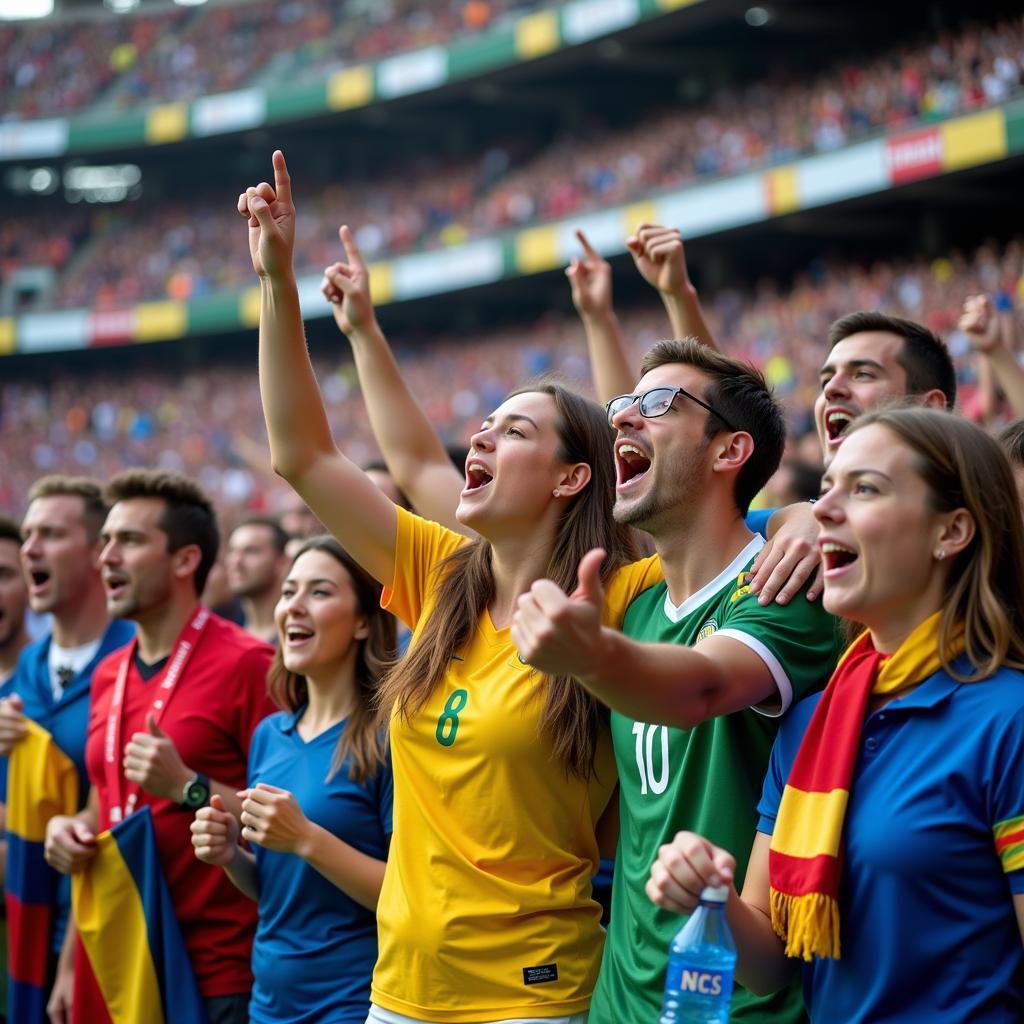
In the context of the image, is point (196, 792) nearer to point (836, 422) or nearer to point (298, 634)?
point (298, 634)

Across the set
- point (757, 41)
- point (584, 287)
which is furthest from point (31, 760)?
point (757, 41)

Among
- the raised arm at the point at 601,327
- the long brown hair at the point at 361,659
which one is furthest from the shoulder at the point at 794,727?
the raised arm at the point at 601,327

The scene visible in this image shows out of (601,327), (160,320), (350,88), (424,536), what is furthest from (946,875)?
(160,320)

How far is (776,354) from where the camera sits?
1755 cm

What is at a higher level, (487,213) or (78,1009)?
(487,213)

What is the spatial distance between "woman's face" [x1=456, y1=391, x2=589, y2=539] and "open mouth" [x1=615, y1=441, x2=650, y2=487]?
0.27 m

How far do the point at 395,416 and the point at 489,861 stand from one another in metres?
1.49

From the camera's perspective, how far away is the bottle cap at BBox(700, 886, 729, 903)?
2.14 metres

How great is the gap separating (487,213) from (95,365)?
11.4 m

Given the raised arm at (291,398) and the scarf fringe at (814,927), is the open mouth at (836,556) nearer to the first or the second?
the scarf fringe at (814,927)

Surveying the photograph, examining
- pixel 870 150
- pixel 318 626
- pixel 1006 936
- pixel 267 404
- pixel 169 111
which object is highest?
pixel 169 111

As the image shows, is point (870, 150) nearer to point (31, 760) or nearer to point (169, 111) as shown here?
point (31, 760)

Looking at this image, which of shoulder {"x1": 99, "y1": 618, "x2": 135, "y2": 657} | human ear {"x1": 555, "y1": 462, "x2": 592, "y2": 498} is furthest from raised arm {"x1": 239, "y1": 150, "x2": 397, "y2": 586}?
shoulder {"x1": 99, "y1": 618, "x2": 135, "y2": 657}

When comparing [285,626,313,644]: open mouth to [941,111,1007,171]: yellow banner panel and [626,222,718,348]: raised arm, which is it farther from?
[941,111,1007,171]: yellow banner panel
